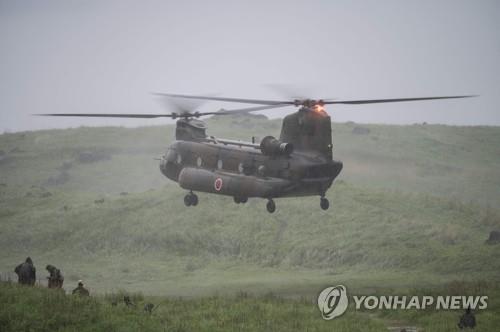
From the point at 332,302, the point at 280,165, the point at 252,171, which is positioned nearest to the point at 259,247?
the point at 332,302

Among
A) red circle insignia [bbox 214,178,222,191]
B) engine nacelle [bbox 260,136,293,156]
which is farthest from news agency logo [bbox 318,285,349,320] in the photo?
engine nacelle [bbox 260,136,293,156]

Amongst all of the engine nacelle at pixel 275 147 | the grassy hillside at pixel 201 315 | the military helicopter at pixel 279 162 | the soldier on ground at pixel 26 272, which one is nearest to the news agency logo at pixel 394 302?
the grassy hillside at pixel 201 315

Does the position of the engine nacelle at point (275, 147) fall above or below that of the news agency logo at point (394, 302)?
above

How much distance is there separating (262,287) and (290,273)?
7194 mm

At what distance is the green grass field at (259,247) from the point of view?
Result: 34.4 metres

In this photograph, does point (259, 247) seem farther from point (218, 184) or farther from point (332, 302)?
point (218, 184)

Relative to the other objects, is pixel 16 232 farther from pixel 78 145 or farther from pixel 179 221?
pixel 78 145

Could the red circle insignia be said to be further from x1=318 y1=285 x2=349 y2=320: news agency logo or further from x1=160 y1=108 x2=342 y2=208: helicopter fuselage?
x1=318 y1=285 x2=349 y2=320: news agency logo

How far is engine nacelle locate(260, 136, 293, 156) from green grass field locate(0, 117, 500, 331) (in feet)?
24.0

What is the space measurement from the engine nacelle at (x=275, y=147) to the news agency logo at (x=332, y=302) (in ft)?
25.8

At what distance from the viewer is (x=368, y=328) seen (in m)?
33.2

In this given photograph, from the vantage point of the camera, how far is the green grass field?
34.4 metres

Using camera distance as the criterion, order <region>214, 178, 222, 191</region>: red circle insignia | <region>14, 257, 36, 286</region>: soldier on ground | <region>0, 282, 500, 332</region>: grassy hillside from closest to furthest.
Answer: <region>0, 282, 500, 332</region>: grassy hillside, <region>14, 257, 36, 286</region>: soldier on ground, <region>214, 178, 222, 191</region>: red circle insignia

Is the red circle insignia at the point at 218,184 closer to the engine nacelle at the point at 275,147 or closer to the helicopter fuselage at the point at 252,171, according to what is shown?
the helicopter fuselage at the point at 252,171
